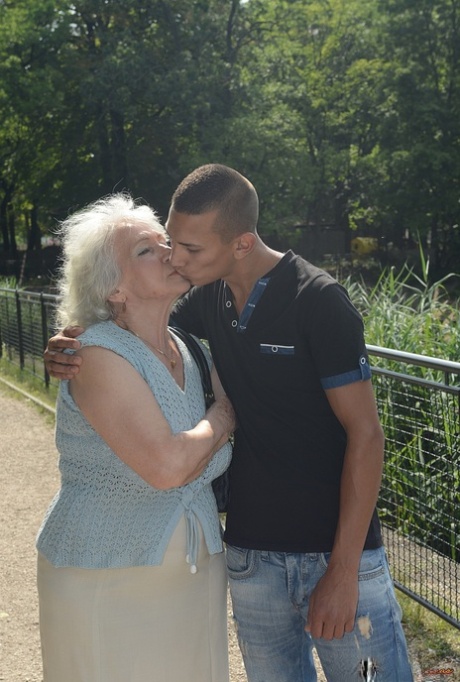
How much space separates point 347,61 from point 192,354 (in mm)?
48974

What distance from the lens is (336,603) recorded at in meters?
2.47

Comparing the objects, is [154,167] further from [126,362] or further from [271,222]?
[126,362]

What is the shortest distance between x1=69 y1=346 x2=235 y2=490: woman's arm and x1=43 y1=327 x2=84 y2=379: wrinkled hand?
22 mm

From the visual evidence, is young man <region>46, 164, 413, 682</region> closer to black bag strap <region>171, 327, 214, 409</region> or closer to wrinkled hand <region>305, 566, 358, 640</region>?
wrinkled hand <region>305, 566, 358, 640</region>

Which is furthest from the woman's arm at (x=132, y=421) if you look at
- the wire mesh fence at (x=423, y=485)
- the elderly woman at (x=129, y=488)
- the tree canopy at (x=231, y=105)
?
the tree canopy at (x=231, y=105)

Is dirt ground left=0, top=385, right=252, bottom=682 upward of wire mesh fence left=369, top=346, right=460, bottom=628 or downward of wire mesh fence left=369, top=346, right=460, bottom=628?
downward

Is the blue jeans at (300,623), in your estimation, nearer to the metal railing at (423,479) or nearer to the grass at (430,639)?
the grass at (430,639)

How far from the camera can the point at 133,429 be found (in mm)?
2461

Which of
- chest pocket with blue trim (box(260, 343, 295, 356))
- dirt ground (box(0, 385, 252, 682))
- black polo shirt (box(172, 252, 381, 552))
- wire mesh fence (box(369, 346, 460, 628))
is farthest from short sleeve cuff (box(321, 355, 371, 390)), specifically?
dirt ground (box(0, 385, 252, 682))

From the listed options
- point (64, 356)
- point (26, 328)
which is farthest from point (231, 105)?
point (64, 356)

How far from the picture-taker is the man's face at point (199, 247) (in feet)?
8.43

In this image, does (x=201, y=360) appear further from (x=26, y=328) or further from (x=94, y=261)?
(x=26, y=328)

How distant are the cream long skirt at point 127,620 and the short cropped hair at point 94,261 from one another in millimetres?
651

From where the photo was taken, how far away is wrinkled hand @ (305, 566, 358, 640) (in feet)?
8.12
